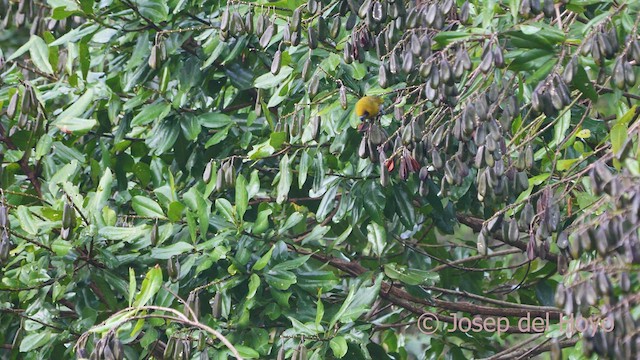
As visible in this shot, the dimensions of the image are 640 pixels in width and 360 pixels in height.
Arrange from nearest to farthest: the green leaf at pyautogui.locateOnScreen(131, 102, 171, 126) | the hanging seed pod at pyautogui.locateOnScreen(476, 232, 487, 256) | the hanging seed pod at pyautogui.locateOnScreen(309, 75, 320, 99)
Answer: the hanging seed pod at pyautogui.locateOnScreen(476, 232, 487, 256) → the hanging seed pod at pyautogui.locateOnScreen(309, 75, 320, 99) → the green leaf at pyautogui.locateOnScreen(131, 102, 171, 126)

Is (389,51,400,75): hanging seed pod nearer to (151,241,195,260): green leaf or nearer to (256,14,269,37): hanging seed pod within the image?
(256,14,269,37): hanging seed pod

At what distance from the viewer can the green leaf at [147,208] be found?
10.2ft

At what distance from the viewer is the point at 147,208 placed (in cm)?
311

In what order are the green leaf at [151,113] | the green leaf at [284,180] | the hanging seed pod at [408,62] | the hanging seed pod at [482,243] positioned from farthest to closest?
the green leaf at [151,113], the green leaf at [284,180], the hanging seed pod at [482,243], the hanging seed pod at [408,62]

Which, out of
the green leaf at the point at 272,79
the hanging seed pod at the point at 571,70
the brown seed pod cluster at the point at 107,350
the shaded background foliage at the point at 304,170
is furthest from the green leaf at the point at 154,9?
the hanging seed pod at the point at 571,70

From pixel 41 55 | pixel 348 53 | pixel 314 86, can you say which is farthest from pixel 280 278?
pixel 41 55

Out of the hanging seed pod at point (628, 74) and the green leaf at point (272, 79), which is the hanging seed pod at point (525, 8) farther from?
the green leaf at point (272, 79)

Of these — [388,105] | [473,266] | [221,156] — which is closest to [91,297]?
[221,156]

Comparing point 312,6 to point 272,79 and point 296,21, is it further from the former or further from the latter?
point 272,79

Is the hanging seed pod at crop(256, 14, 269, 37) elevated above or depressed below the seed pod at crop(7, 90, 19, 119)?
above

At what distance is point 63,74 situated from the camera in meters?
3.67

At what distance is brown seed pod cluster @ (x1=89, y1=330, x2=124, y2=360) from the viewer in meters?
2.29

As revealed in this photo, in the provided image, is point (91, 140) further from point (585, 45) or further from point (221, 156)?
point (585, 45)

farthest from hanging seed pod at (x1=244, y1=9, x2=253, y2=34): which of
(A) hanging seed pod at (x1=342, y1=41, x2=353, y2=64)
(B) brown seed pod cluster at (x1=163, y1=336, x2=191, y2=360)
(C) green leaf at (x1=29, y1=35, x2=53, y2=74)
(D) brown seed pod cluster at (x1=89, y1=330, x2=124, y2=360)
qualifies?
(D) brown seed pod cluster at (x1=89, y1=330, x2=124, y2=360)
